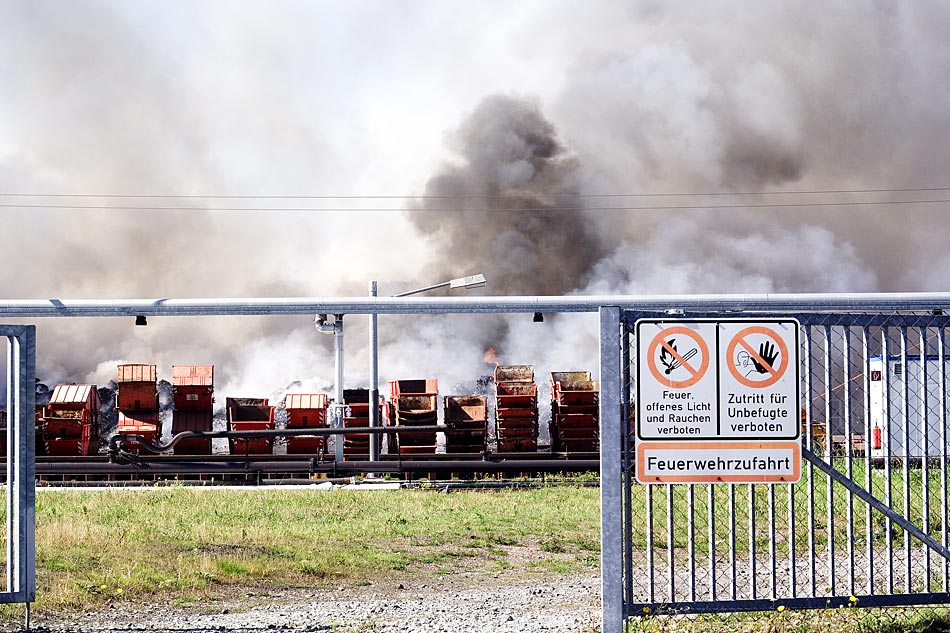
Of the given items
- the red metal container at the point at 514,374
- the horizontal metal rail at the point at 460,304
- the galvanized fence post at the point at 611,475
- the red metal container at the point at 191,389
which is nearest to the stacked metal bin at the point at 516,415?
the red metal container at the point at 514,374

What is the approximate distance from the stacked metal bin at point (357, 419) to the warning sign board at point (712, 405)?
13.8 metres

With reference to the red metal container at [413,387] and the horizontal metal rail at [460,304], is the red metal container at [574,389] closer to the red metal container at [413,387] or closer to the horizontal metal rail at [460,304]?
the red metal container at [413,387]

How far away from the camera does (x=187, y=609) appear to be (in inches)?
259

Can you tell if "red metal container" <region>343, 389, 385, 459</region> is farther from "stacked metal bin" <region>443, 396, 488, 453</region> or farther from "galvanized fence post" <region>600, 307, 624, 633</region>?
"galvanized fence post" <region>600, 307, 624, 633</region>

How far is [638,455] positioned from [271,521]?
6779 mm

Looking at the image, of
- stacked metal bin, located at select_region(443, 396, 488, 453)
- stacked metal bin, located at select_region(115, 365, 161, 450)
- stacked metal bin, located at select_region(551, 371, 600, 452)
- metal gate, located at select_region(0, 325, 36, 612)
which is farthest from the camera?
stacked metal bin, located at select_region(115, 365, 161, 450)

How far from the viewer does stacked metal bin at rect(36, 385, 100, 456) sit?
18438mm

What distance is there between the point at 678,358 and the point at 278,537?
5.67m

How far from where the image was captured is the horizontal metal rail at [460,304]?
607 cm

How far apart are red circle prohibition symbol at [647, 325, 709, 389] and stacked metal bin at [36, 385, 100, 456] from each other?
15.9 metres

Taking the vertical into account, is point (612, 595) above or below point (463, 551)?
above

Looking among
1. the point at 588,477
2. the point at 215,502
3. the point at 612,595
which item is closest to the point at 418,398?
the point at 588,477

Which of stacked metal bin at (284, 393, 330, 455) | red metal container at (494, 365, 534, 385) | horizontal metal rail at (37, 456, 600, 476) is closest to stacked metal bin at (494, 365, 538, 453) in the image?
red metal container at (494, 365, 534, 385)

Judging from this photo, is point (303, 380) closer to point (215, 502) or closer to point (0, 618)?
point (215, 502)
